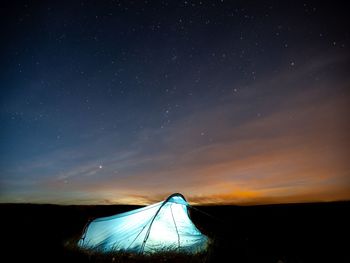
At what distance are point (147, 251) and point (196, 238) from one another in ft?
6.84

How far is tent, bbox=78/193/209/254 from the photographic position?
374 inches

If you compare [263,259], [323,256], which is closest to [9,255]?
[263,259]

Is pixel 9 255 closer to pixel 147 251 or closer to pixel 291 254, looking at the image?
pixel 147 251

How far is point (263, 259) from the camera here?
28.3 feet

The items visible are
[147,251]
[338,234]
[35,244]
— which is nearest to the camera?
[147,251]

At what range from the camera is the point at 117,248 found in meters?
9.49

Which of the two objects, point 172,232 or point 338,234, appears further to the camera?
point 338,234

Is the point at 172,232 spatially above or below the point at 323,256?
above

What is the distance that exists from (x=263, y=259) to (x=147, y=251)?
360cm

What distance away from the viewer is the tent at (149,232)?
950 cm

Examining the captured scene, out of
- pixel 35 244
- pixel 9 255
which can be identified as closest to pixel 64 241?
pixel 35 244

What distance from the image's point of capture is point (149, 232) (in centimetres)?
970

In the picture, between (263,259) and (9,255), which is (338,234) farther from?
(9,255)

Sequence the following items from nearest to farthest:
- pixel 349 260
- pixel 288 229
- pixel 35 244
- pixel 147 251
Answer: pixel 349 260, pixel 147 251, pixel 35 244, pixel 288 229
